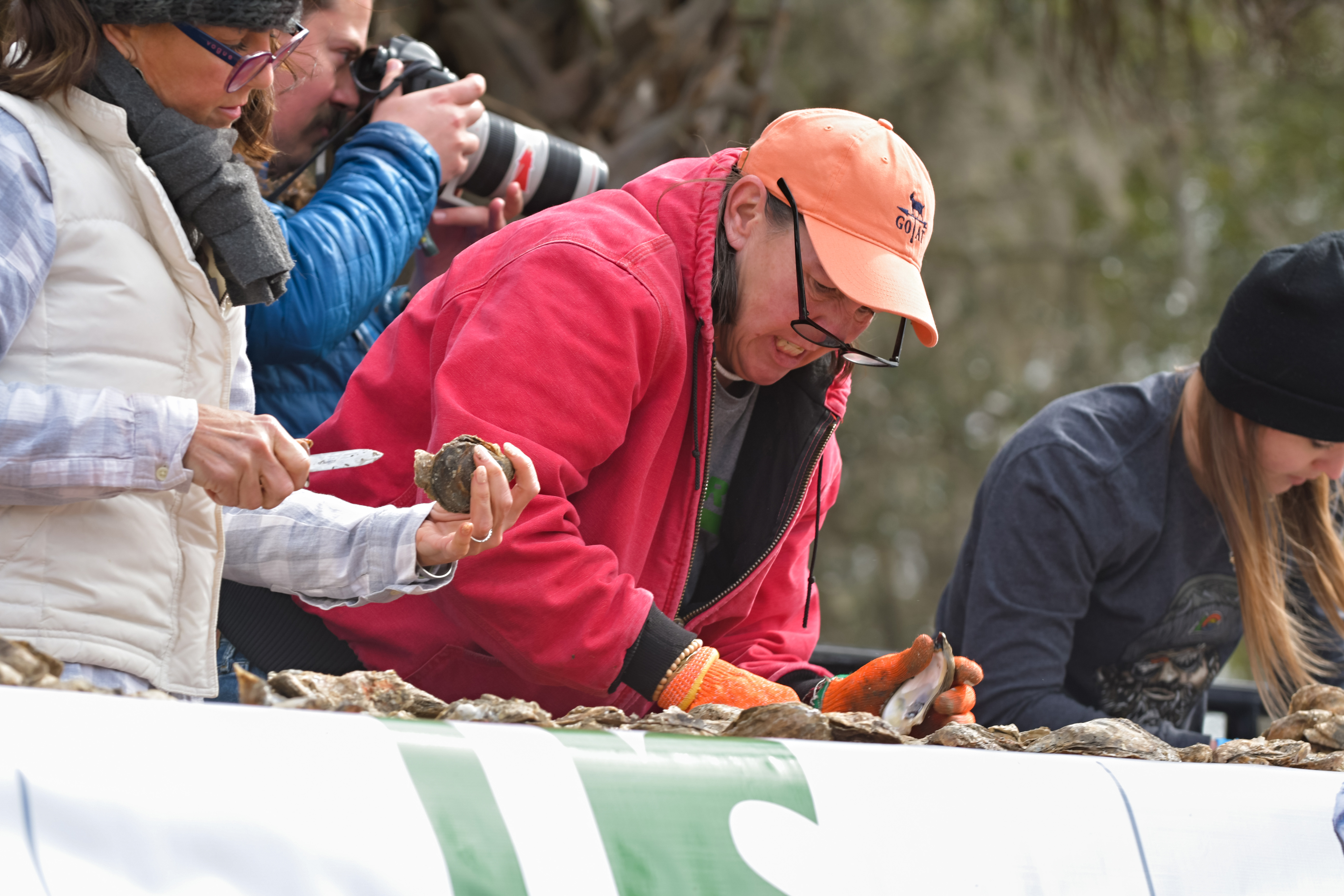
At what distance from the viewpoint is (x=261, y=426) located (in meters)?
1.21

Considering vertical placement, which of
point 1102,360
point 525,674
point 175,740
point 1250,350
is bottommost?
point 1102,360

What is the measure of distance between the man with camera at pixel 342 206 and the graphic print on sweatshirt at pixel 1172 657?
135 cm

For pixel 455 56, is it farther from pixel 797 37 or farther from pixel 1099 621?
pixel 797 37

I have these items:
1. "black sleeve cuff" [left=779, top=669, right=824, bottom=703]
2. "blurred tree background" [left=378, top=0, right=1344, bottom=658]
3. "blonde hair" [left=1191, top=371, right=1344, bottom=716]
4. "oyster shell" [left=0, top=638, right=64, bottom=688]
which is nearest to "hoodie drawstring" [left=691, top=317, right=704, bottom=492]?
"black sleeve cuff" [left=779, top=669, right=824, bottom=703]

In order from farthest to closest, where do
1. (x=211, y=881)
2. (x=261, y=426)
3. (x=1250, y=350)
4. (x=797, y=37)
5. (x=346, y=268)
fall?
(x=797, y=37) < (x=1250, y=350) < (x=346, y=268) < (x=261, y=426) < (x=211, y=881)

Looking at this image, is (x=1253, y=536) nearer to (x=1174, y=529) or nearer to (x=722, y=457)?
(x=1174, y=529)

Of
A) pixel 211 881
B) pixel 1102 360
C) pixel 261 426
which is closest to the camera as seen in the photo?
pixel 211 881

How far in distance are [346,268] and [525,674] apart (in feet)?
2.02

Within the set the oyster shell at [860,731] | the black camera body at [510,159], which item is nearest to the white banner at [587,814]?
the oyster shell at [860,731]

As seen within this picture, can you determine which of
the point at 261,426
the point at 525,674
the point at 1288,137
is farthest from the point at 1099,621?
the point at 1288,137

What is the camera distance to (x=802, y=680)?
1969 millimetres

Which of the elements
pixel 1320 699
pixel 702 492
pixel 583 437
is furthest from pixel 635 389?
pixel 1320 699

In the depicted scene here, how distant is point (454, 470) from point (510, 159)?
1027mm

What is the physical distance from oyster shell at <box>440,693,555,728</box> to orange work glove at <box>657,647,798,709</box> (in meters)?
0.41
